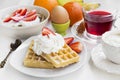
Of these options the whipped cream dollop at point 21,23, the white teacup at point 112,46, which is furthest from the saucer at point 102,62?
the whipped cream dollop at point 21,23

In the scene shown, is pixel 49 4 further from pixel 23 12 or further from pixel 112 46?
pixel 112 46

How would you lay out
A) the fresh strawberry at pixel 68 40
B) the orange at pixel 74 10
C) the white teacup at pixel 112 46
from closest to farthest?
the white teacup at pixel 112 46
the fresh strawberry at pixel 68 40
the orange at pixel 74 10

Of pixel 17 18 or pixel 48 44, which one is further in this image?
pixel 17 18

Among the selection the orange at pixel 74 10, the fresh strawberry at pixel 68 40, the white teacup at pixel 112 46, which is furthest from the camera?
the orange at pixel 74 10

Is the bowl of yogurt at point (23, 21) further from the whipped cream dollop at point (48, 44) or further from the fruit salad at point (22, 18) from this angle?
the whipped cream dollop at point (48, 44)

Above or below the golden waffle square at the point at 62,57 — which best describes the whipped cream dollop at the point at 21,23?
below

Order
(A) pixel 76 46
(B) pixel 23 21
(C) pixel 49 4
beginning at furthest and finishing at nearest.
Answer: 1. (C) pixel 49 4
2. (B) pixel 23 21
3. (A) pixel 76 46

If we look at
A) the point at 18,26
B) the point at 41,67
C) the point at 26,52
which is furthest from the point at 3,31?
the point at 41,67

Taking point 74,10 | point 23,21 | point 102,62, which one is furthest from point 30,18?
point 102,62
